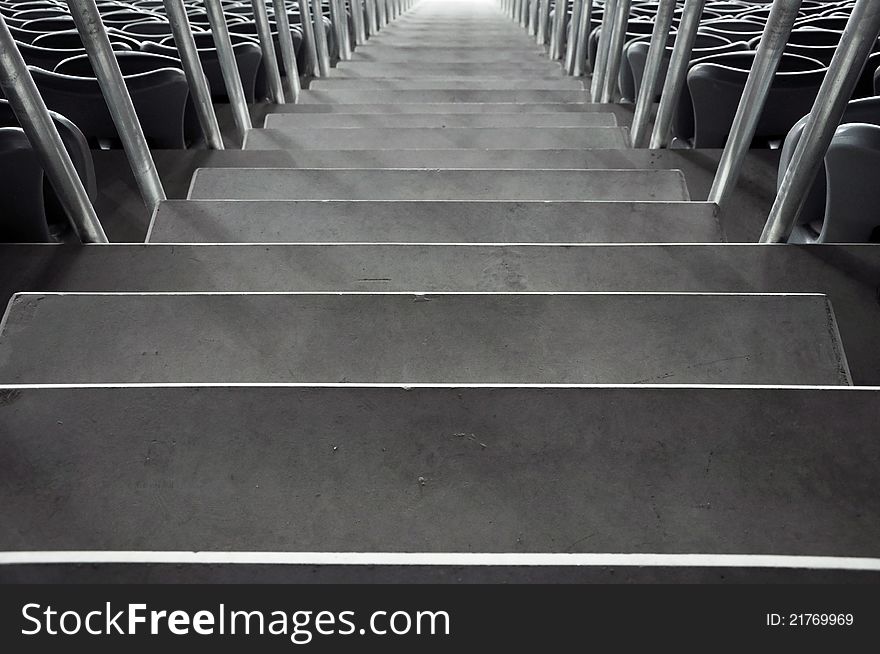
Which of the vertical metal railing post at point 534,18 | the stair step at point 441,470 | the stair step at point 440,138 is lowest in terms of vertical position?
the vertical metal railing post at point 534,18

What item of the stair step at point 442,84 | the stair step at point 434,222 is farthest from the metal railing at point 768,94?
the stair step at point 442,84

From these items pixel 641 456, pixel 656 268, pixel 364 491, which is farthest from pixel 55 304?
pixel 656 268

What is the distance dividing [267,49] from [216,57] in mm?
394

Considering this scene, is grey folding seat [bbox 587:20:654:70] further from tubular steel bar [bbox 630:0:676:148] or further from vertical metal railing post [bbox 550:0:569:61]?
tubular steel bar [bbox 630:0:676:148]

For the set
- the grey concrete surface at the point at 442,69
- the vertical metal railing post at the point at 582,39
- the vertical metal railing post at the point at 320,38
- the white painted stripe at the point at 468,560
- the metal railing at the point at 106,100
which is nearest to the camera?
the white painted stripe at the point at 468,560

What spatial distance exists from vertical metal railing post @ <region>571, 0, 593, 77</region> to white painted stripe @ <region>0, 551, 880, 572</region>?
4351 millimetres

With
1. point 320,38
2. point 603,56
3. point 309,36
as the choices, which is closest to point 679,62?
point 603,56

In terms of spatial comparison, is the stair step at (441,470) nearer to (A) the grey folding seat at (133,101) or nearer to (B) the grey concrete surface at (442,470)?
(B) the grey concrete surface at (442,470)

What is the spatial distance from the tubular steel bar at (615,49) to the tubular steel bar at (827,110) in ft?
6.65

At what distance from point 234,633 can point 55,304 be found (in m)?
0.98

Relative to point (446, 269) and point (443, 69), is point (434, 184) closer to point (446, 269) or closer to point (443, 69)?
point (446, 269)

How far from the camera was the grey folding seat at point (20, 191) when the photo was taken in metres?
1.73

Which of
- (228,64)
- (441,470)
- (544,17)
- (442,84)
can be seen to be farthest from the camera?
(544,17)

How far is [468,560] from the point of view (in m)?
0.81
